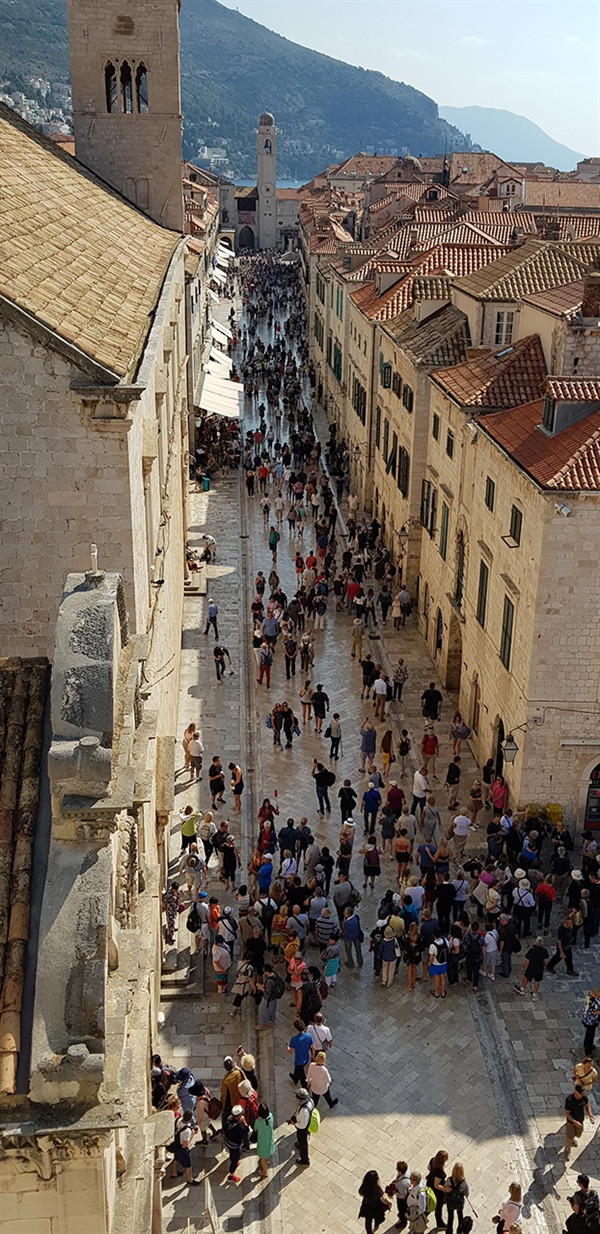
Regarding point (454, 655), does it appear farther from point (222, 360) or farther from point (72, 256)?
point (222, 360)

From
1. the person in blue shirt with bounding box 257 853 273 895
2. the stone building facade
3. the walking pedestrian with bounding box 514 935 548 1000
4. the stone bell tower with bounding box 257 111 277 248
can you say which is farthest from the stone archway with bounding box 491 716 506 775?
the stone bell tower with bounding box 257 111 277 248

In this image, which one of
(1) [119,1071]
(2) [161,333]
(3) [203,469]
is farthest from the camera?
(3) [203,469]

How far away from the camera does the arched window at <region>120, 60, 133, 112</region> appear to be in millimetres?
A: 30062

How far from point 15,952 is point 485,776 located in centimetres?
1625

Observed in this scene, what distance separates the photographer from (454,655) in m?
26.4

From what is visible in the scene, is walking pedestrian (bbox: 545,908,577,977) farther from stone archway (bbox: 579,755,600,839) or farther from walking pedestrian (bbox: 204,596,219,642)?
walking pedestrian (bbox: 204,596,219,642)

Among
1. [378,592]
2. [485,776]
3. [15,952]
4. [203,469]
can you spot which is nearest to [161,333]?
[485,776]

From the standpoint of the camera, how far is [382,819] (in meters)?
19.4

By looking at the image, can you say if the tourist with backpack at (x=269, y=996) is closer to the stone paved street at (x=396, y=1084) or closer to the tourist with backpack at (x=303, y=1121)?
the stone paved street at (x=396, y=1084)

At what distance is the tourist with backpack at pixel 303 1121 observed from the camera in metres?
13.0

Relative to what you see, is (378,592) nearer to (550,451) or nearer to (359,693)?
(359,693)

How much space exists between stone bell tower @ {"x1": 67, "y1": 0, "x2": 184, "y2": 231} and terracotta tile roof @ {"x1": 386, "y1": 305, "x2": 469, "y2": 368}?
7.73 m

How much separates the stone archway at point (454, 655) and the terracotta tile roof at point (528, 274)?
8.02 metres

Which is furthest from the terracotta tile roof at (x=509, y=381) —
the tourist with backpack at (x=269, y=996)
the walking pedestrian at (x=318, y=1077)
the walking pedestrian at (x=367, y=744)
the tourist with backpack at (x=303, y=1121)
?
the tourist with backpack at (x=303, y=1121)
